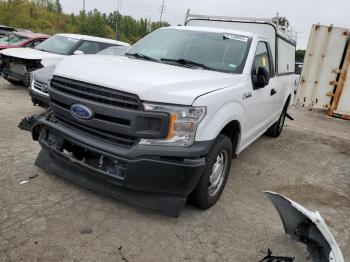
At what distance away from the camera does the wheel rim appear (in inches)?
150

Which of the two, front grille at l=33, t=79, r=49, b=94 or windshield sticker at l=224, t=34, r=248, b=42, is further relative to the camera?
front grille at l=33, t=79, r=49, b=94

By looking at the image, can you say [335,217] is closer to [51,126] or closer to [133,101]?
[133,101]

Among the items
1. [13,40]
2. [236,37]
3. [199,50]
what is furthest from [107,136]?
[13,40]

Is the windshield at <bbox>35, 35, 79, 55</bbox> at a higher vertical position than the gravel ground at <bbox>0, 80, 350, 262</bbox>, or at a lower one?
higher

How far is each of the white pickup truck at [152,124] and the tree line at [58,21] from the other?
39.7 metres

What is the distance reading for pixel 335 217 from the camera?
4.10m

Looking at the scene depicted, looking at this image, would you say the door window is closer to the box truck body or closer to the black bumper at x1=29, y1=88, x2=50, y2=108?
the box truck body

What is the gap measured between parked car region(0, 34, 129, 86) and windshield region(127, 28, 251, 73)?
3925 millimetres

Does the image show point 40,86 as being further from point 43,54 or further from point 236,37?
point 236,37

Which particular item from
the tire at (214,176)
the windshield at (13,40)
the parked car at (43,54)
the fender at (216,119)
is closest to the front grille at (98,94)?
the fender at (216,119)

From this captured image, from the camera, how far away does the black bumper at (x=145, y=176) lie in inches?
123

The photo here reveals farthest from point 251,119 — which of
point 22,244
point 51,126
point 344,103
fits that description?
point 344,103

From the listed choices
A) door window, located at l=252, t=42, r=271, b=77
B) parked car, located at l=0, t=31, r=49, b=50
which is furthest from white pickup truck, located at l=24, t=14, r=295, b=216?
parked car, located at l=0, t=31, r=49, b=50

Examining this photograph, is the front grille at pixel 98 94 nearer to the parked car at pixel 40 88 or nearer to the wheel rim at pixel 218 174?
the wheel rim at pixel 218 174
